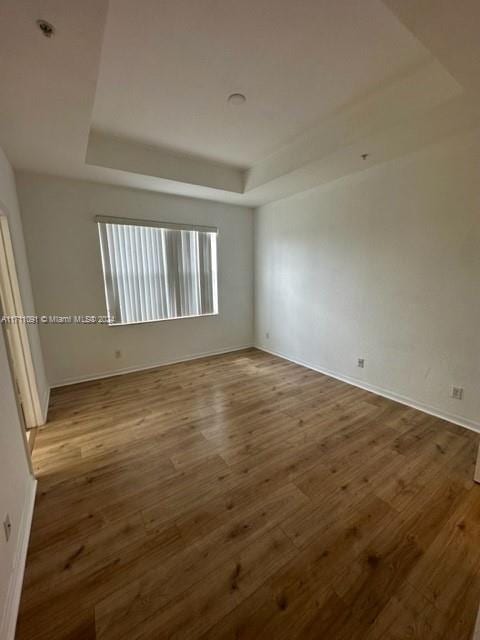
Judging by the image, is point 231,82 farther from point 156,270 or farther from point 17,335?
point 17,335

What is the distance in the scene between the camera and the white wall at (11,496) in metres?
1.06

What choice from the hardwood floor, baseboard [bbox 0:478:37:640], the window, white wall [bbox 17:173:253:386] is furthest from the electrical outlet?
the window

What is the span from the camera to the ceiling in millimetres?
1287

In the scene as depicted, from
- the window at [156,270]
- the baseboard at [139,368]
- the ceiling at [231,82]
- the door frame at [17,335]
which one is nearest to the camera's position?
the ceiling at [231,82]

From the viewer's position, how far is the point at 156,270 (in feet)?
12.7

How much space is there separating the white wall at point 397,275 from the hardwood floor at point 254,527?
1.91 feet

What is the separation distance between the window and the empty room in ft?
0.13

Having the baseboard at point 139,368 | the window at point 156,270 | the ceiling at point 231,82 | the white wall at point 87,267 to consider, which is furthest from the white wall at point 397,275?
the white wall at point 87,267

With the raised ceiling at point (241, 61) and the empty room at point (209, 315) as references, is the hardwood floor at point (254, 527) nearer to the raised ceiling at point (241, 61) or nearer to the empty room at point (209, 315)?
the empty room at point (209, 315)

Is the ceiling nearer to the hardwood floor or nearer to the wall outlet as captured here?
the wall outlet

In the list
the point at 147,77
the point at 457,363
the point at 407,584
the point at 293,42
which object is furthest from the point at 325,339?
the point at 147,77

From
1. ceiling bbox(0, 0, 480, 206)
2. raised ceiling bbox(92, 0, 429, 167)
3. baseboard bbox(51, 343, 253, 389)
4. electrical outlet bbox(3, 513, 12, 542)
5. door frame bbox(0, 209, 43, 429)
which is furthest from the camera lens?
baseboard bbox(51, 343, 253, 389)

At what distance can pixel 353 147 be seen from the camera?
242 cm

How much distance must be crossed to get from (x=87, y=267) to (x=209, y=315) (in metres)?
1.91
